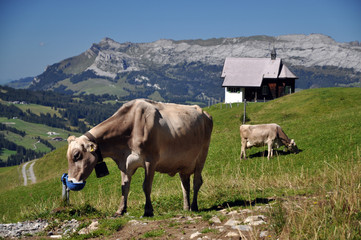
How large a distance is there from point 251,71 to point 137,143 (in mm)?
81431

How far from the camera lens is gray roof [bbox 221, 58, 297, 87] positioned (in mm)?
85188

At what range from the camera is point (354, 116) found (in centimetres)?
3291

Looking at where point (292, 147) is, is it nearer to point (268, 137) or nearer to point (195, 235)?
point (268, 137)

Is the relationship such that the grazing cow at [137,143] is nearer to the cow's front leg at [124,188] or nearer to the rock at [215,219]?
the cow's front leg at [124,188]

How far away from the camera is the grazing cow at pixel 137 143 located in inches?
361

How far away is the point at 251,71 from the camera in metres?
87.8

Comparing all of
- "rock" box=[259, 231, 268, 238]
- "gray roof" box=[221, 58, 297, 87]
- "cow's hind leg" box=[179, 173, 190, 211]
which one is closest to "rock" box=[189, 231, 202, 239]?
"rock" box=[259, 231, 268, 238]

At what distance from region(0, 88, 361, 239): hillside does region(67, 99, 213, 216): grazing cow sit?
1341 mm

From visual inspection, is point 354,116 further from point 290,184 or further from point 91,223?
point 91,223

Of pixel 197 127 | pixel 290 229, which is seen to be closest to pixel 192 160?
pixel 197 127

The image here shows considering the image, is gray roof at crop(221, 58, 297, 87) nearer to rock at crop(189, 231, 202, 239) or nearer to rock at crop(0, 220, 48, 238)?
rock at crop(0, 220, 48, 238)

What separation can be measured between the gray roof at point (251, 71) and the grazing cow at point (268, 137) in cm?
5922

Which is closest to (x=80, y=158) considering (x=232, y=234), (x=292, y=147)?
(x=232, y=234)

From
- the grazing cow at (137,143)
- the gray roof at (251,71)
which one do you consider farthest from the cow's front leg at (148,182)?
the gray roof at (251,71)
